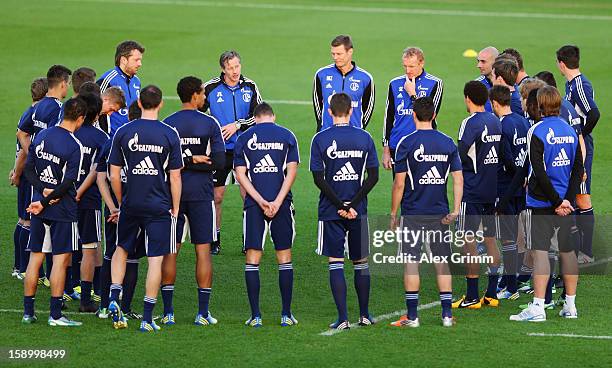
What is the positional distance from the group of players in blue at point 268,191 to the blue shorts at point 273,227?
0.04ft

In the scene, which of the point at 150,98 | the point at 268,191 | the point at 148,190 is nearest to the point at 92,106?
the point at 150,98

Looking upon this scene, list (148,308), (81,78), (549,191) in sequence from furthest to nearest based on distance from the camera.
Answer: (81,78)
(549,191)
(148,308)

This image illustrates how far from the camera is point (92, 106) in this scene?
1123cm

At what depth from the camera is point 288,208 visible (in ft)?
35.8

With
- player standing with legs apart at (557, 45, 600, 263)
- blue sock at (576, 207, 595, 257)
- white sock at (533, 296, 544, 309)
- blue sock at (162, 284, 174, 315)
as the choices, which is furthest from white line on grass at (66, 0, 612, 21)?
blue sock at (162, 284, 174, 315)

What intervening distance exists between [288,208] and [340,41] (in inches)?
135

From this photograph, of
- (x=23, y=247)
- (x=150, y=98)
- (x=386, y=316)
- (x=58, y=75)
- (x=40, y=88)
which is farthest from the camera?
(x=23, y=247)

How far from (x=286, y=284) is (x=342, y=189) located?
3.38 ft

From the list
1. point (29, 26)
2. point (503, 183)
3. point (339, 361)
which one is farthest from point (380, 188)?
point (29, 26)

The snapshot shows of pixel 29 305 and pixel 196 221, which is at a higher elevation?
pixel 196 221

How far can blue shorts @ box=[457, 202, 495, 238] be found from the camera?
11.8 m

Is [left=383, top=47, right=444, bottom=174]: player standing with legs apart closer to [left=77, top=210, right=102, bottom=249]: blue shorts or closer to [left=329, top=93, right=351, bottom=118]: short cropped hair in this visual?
[left=329, top=93, right=351, bottom=118]: short cropped hair

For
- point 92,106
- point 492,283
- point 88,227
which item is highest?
point 92,106

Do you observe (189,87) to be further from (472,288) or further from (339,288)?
(472,288)
